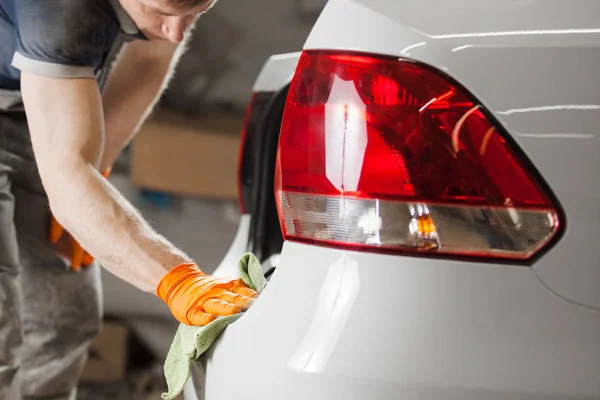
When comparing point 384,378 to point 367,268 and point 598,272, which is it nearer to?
point 367,268

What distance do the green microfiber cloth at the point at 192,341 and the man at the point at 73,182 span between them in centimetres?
2

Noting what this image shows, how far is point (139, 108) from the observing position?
5.60ft

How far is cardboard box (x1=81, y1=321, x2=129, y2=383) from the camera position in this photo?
3123 mm

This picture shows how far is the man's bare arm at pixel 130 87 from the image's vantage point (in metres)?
1.67

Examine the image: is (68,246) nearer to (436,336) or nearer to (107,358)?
(436,336)

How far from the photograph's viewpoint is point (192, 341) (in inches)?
36.9

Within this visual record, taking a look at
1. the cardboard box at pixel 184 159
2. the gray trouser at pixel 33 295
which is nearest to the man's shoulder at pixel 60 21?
the gray trouser at pixel 33 295

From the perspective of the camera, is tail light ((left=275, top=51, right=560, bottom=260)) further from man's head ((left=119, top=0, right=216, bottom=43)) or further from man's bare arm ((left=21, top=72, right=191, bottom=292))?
man's head ((left=119, top=0, right=216, bottom=43))

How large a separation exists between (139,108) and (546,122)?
1.20 metres

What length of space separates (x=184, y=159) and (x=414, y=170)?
3.24 m

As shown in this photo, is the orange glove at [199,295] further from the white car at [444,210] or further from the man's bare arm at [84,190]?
the white car at [444,210]

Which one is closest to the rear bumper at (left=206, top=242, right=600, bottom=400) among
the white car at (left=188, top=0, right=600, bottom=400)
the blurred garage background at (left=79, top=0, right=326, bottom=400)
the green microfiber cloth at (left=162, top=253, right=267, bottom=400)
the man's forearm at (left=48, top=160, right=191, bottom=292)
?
the white car at (left=188, top=0, right=600, bottom=400)

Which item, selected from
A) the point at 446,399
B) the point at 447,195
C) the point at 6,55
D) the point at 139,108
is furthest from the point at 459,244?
the point at 139,108

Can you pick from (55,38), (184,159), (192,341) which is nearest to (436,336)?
(192,341)
